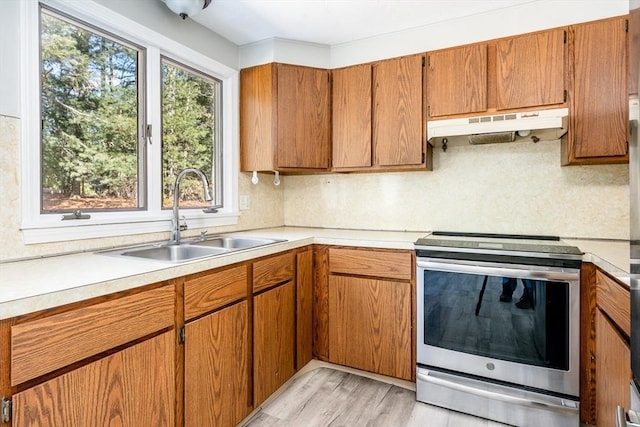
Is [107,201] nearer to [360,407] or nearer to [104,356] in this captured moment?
[104,356]

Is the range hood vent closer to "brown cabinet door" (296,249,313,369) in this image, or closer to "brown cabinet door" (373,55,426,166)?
"brown cabinet door" (373,55,426,166)

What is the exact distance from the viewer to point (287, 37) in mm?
2539

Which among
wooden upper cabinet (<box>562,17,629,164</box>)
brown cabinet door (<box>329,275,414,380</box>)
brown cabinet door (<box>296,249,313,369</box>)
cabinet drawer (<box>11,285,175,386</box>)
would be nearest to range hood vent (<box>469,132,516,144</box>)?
wooden upper cabinet (<box>562,17,629,164</box>)

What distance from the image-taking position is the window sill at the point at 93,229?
1.48 meters

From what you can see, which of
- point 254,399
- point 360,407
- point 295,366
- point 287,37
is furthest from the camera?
point 287,37

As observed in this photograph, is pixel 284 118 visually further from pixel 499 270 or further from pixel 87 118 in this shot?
pixel 499 270

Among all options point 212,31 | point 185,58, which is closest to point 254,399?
point 185,58

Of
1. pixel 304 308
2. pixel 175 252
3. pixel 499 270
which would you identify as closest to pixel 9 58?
pixel 175 252

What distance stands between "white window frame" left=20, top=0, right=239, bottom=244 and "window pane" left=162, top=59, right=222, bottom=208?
0.21ft

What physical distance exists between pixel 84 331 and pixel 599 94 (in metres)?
2.62

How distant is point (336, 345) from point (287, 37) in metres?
2.18

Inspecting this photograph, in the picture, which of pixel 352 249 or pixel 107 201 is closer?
pixel 107 201

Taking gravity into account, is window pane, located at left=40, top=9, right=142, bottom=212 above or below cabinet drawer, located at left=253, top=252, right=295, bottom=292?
above

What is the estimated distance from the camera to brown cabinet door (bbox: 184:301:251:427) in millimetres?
1446
